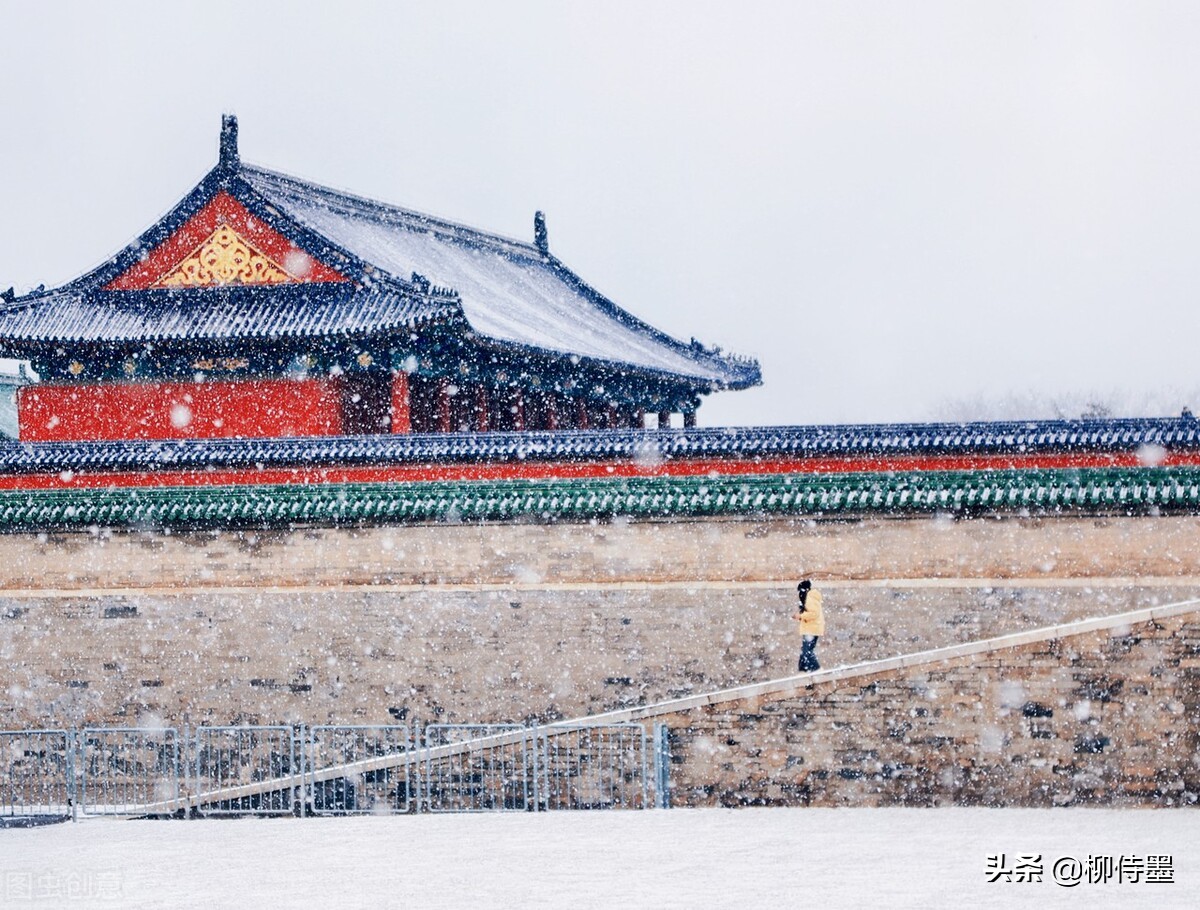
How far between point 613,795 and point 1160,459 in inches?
270

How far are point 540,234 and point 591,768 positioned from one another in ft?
73.8

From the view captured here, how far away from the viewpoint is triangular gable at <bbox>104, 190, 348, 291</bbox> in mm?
25000

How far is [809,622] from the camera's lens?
728 inches

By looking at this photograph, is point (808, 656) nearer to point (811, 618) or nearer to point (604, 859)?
point (811, 618)

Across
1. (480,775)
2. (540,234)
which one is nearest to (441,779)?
(480,775)

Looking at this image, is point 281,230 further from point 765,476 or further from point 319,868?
point 319,868

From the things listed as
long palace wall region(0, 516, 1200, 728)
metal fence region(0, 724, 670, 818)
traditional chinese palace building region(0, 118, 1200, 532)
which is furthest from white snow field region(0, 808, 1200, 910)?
traditional chinese palace building region(0, 118, 1200, 532)

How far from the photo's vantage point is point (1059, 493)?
61.2 ft

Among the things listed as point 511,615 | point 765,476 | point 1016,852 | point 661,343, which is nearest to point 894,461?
point 765,476

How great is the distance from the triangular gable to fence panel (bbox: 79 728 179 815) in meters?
7.53

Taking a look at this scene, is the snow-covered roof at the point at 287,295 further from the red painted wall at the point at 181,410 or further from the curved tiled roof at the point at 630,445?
the curved tiled roof at the point at 630,445

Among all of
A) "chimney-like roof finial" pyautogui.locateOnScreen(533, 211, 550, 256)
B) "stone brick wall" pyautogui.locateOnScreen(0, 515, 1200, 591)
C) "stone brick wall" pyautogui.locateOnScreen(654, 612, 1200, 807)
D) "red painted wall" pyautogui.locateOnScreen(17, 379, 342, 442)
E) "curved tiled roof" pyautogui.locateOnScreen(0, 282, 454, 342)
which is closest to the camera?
"stone brick wall" pyautogui.locateOnScreen(654, 612, 1200, 807)

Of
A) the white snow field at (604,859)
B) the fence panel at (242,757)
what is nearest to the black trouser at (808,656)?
the white snow field at (604,859)

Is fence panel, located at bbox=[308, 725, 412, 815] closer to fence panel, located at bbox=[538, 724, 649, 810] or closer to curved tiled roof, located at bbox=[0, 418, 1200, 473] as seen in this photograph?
fence panel, located at bbox=[538, 724, 649, 810]
